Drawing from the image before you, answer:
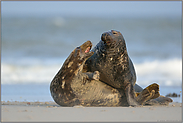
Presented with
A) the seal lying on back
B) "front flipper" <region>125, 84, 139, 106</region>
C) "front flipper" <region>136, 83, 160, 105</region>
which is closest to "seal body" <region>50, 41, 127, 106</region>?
the seal lying on back

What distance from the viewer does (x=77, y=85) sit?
6590 mm

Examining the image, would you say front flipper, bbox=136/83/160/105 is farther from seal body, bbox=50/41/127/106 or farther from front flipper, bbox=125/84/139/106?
seal body, bbox=50/41/127/106

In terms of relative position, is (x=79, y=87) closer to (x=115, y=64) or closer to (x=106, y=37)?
(x=115, y=64)

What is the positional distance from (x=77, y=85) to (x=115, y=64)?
114 cm

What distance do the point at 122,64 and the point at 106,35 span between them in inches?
34.1

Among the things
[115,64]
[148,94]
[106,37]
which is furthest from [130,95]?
[106,37]

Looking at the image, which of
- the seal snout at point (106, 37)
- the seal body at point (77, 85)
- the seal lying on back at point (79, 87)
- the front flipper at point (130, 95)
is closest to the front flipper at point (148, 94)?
the seal lying on back at point (79, 87)

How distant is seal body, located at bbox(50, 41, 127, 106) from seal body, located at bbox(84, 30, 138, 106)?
343mm

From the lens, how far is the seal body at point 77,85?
259 inches

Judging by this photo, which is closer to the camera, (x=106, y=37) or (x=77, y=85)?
(x=77, y=85)

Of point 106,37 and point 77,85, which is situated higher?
point 106,37

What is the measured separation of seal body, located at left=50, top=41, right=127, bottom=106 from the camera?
6.59 metres

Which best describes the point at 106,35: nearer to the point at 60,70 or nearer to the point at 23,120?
the point at 60,70

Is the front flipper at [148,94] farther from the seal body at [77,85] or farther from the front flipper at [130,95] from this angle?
the seal body at [77,85]
